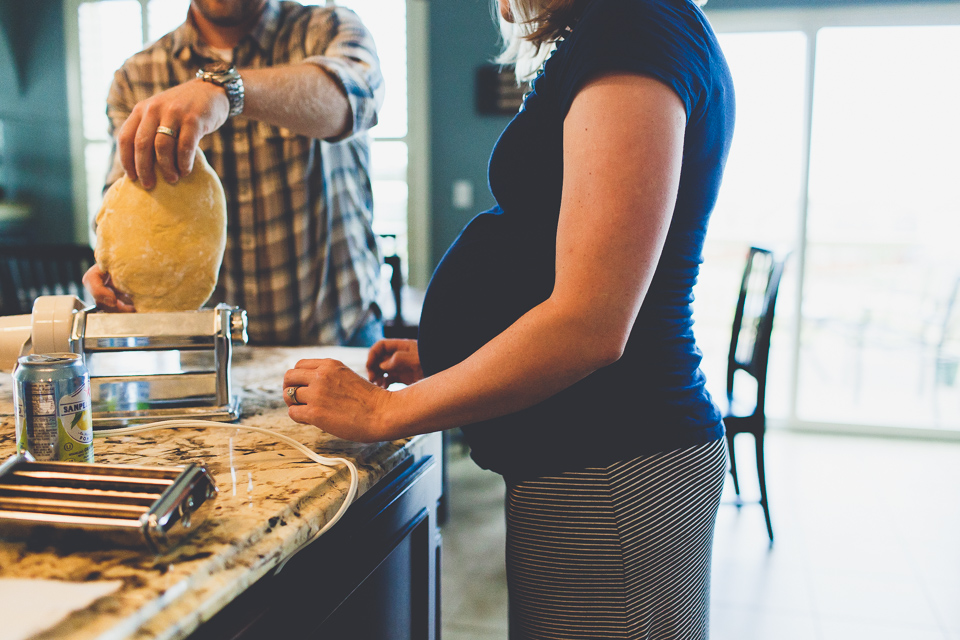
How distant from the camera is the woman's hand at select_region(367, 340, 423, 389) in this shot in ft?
3.50

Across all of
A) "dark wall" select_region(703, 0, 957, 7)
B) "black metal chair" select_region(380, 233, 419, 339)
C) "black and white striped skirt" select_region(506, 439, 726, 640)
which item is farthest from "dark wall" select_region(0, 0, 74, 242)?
"black and white striped skirt" select_region(506, 439, 726, 640)

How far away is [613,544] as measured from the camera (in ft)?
2.58

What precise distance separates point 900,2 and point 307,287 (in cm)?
371

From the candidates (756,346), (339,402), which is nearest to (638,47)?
(339,402)

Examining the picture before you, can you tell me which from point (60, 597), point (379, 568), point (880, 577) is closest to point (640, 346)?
point (379, 568)

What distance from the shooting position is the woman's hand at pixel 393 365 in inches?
42.0

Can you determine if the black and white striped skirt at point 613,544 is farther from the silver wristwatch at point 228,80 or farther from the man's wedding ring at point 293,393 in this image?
the silver wristwatch at point 228,80

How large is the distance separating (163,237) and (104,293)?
0.61 ft

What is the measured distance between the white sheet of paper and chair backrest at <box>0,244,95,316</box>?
9.32 ft

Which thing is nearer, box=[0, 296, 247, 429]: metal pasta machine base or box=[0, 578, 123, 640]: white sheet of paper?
box=[0, 578, 123, 640]: white sheet of paper

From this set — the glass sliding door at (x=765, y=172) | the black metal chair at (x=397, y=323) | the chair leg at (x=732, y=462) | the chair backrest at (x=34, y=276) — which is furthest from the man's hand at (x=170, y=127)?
the glass sliding door at (x=765, y=172)

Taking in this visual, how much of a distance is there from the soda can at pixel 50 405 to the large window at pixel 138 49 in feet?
10.7

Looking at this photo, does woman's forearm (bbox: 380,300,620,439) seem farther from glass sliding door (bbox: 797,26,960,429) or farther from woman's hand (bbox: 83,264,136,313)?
glass sliding door (bbox: 797,26,960,429)

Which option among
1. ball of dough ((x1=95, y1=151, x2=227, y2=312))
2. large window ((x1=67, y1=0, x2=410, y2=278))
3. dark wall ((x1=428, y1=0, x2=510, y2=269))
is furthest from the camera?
large window ((x1=67, y1=0, x2=410, y2=278))
